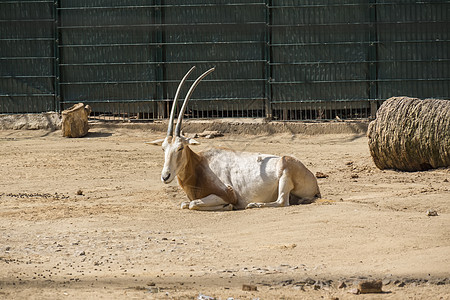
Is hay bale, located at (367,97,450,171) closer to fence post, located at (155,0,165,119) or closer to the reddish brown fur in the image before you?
the reddish brown fur

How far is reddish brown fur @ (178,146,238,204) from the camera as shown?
8.44m

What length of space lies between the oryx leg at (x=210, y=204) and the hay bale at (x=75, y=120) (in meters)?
7.09

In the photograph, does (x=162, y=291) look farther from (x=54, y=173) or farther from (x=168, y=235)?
(x=54, y=173)

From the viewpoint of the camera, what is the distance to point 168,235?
22.5 feet

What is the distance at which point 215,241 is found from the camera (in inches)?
259

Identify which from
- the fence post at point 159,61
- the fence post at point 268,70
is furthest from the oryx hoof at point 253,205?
→ the fence post at point 159,61

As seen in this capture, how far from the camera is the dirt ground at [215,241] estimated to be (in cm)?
508

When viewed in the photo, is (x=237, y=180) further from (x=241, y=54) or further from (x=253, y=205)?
(x=241, y=54)

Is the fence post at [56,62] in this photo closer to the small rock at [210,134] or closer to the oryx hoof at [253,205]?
the small rock at [210,134]

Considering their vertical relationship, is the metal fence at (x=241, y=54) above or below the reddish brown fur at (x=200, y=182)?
above

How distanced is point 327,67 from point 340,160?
3908 millimetres

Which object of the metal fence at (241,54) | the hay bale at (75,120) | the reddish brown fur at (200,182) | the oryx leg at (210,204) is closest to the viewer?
the oryx leg at (210,204)

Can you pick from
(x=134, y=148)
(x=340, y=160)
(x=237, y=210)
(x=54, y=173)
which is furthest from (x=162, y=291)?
(x=134, y=148)

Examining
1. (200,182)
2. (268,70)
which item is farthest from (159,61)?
(200,182)
